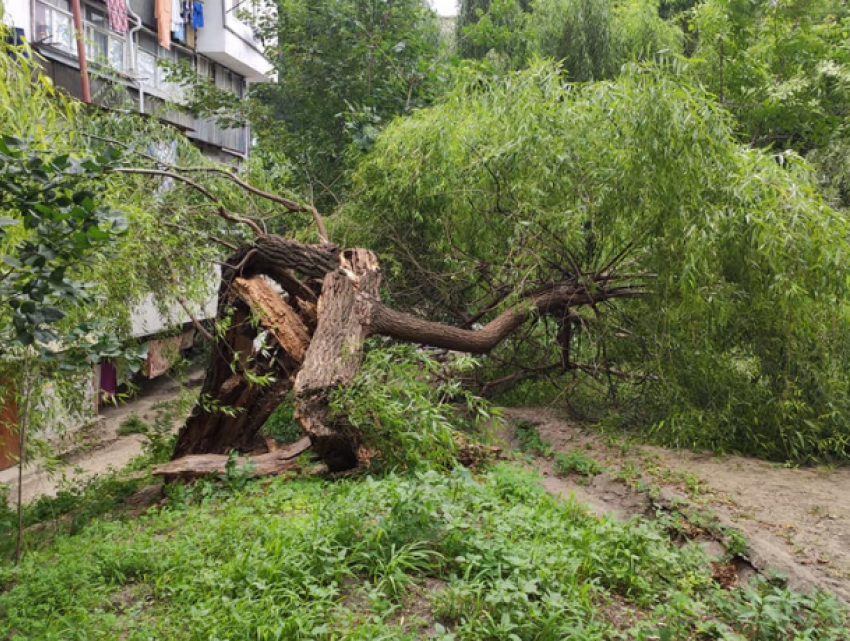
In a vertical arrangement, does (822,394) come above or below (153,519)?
above

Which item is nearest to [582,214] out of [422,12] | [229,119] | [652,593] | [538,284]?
[538,284]

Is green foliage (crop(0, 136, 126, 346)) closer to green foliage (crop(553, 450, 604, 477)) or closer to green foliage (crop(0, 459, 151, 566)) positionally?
green foliage (crop(0, 459, 151, 566))

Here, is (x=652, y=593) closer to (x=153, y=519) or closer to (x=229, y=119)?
(x=153, y=519)

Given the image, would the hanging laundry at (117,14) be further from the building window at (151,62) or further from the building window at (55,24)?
the building window at (151,62)

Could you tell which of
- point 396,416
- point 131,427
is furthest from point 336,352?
point 131,427

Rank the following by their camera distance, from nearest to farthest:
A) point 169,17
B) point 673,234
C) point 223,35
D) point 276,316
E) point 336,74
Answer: point 673,234, point 276,316, point 336,74, point 169,17, point 223,35

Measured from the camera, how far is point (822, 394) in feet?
20.6

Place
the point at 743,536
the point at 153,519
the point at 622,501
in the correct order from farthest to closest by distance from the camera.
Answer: the point at 622,501
the point at 153,519
the point at 743,536

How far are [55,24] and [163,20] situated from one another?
3.56 metres

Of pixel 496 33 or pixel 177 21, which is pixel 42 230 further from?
pixel 177 21

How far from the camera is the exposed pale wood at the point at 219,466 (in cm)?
564

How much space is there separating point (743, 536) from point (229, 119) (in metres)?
11.8

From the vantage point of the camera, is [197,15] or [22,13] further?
[197,15]

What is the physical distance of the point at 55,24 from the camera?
12414 mm
